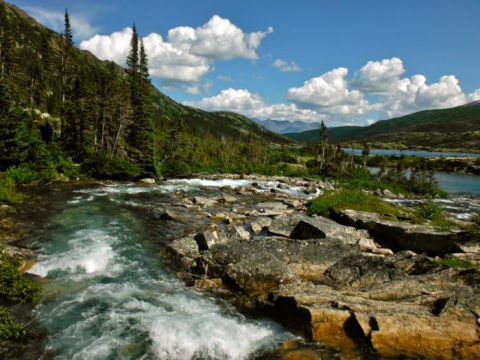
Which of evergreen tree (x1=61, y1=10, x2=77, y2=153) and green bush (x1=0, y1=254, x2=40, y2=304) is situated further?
evergreen tree (x1=61, y1=10, x2=77, y2=153)

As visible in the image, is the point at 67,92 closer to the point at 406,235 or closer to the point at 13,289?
the point at 13,289

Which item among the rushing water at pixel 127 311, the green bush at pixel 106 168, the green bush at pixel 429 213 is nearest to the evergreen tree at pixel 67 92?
the green bush at pixel 106 168

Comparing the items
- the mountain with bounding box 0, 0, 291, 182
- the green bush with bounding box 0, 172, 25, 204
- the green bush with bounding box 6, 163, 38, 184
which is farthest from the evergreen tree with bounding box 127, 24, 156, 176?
the green bush with bounding box 0, 172, 25, 204

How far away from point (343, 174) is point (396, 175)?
13.3m

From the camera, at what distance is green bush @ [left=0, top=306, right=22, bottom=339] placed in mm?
10247

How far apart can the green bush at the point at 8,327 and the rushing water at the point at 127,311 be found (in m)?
0.96

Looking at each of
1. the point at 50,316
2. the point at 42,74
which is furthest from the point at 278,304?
the point at 42,74

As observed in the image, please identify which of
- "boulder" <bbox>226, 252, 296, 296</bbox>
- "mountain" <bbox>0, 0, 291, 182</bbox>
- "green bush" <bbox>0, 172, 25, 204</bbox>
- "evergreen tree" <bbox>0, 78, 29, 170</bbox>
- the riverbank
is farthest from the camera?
"mountain" <bbox>0, 0, 291, 182</bbox>

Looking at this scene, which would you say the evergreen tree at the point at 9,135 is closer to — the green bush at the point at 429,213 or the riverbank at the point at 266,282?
the riverbank at the point at 266,282

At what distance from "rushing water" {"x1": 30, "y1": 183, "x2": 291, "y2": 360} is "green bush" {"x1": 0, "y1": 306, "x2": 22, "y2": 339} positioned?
959 mm

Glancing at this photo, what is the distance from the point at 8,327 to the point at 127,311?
150 inches

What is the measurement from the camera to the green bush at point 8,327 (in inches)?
403

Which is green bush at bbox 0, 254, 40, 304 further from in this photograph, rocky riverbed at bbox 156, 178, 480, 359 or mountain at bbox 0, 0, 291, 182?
mountain at bbox 0, 0, 291, 182

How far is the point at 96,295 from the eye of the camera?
44.9 feet
